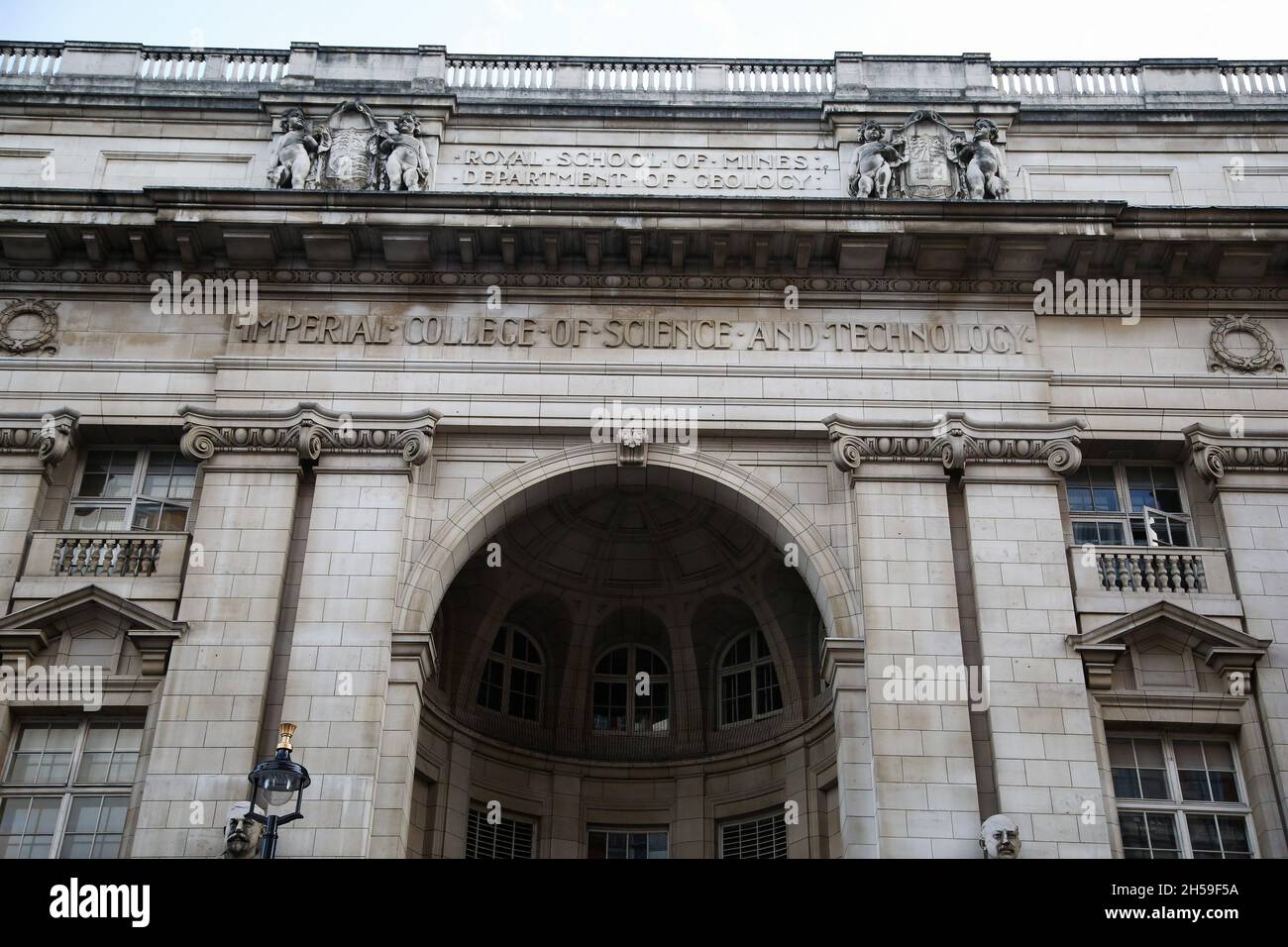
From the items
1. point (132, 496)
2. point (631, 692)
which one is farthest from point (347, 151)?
point (631, 692)

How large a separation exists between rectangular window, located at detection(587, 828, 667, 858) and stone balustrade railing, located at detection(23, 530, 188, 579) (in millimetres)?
9314

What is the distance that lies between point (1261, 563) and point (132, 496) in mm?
Answer: 17918

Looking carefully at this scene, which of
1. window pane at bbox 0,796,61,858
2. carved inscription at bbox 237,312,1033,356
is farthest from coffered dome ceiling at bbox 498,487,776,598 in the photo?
window pane at bbox 0,796,61,858

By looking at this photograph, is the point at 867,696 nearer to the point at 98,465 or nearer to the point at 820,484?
the point at 820,484

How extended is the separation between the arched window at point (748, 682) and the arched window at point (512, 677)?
3.63 m

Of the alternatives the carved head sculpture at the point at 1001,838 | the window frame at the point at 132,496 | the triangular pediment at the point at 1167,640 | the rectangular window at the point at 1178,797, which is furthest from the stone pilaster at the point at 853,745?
the window frame at the point at 132,496

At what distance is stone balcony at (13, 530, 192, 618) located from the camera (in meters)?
21.6

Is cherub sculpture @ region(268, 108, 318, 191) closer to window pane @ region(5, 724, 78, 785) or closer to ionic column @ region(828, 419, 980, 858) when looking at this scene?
window pane @ region(5, 724, 78, 785)

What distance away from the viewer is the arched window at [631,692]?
90.3ft

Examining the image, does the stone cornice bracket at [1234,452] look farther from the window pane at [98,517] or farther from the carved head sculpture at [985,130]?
the window pane at [98,517]

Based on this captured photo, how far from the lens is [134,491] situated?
917 inches

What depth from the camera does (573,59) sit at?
1066 inches
